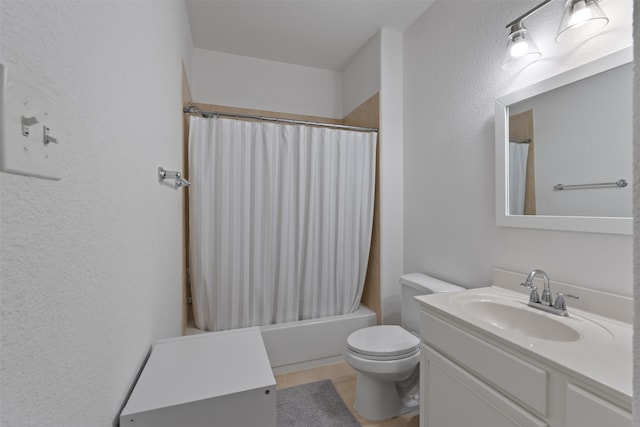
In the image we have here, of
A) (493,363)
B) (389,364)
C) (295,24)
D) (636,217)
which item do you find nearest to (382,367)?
(389,364)

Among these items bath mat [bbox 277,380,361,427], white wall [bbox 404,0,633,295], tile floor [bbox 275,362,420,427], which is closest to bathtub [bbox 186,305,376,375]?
tile floor [bbox 275,362,420,427]

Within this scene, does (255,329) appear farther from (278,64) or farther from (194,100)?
(278,64)

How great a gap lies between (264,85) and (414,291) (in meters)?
2.22

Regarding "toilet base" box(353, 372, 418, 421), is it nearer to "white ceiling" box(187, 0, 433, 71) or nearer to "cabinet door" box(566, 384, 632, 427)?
"cabinet door" box(566, 384, 632, 427)

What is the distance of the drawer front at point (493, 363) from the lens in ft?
2.68

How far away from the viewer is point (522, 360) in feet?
2.83

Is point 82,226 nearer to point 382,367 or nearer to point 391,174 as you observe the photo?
point 382,367

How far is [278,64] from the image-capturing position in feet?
8.93

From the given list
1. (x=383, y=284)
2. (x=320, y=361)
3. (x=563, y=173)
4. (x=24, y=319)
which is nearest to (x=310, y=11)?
(x=563, y=173)

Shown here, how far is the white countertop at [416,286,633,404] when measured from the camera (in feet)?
2.30

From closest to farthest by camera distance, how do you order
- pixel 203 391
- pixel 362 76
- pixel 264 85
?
pixel 203 391
pixel 362 76
pixel 264 85

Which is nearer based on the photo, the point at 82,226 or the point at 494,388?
the point at 82,226

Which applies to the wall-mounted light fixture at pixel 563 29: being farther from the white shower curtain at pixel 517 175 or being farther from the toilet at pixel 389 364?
the toilet at pixel 389 364

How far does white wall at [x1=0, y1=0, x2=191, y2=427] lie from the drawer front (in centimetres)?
111
